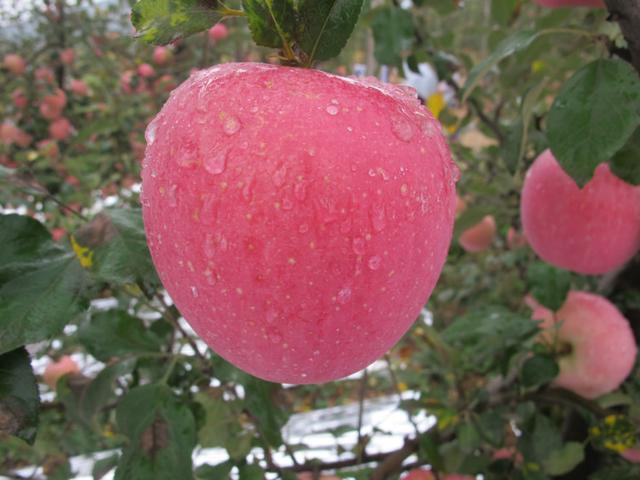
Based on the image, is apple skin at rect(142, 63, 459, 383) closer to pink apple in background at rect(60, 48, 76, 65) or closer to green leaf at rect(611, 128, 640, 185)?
green leaf at rect(611, 128, 640, 185)

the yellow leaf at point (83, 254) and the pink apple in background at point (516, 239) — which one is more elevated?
the yellow leaf at point (83, 254)

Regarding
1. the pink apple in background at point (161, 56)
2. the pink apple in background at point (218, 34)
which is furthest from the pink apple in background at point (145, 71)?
the pink apple in background at point (218, 34)

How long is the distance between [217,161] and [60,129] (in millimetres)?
1874

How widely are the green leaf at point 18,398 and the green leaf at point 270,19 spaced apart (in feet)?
0.86

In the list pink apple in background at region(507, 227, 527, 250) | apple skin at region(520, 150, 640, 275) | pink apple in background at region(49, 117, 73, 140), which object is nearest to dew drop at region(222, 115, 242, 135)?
apple skin at region(520, 150, 640, 275)

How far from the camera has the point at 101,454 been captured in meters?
1.36

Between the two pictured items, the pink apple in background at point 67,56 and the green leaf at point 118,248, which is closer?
the green leaf at point 118,248

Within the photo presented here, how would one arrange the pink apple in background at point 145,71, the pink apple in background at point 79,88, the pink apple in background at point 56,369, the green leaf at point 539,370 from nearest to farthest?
the green leaf at point 539,370 < the pink apple in background at point 56,369 < the pink apple in background at point 145,71 < the pink apple in background at point 79,88

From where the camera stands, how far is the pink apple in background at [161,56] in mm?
2078

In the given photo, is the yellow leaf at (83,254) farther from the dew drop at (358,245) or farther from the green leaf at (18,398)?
the dew drop at (358,245)

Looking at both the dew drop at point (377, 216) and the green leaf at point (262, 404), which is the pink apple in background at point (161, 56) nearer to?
the green leaf at point (262, 404)

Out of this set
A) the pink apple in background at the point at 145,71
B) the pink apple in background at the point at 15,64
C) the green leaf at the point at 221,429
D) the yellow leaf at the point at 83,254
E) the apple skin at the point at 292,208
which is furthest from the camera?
the pink apple in background at the point at 15,64

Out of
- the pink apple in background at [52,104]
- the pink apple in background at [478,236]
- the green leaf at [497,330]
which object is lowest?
the pink apple in background at [478,236]

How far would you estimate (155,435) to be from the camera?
0.52 meters
